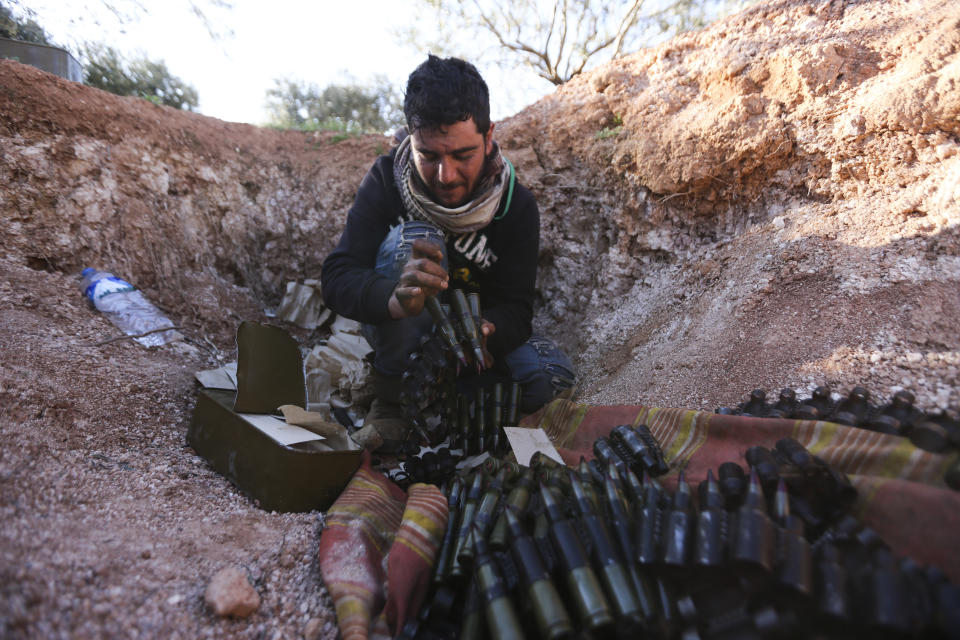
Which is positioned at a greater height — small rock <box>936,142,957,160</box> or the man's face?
small rock <box>936,142,957,160</box>

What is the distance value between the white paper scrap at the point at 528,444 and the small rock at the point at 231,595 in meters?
1.20

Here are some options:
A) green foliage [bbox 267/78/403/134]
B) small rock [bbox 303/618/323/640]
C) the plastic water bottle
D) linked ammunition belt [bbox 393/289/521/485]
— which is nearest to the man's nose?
linked ammunition belt [bbox 393/289/521/485]

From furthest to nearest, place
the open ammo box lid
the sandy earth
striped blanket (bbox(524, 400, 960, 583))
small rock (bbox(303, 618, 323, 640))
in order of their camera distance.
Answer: the open ammo box lid, the sandy earth, small rock (bbox(303, 618, 323, 640)), striped blanket (bbox(524, 400, 960, 583))

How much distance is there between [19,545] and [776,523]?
192 cm

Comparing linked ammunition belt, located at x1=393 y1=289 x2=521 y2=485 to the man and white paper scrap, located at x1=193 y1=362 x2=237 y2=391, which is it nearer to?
the man

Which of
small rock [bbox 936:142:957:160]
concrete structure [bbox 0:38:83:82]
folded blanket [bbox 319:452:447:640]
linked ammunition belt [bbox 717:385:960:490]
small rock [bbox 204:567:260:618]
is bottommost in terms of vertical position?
folded blanket [bbox 319:452:447:640]

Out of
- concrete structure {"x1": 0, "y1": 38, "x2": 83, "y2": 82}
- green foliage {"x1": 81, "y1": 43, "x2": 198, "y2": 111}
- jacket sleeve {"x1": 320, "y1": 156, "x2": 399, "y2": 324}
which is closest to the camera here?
jacket sleeve {"x1": 320, "y1": 156, "x2": 399, "y2": 324}

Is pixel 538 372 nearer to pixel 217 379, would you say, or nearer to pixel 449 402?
pixel 449 402

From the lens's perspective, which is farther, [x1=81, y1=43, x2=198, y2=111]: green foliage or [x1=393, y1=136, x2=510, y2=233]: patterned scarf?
[x1=81, y1=43, x2=198, y2=111]: green foliage

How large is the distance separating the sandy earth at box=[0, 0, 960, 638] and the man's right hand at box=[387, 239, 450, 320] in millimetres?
1060

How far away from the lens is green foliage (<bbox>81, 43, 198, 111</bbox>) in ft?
18.5

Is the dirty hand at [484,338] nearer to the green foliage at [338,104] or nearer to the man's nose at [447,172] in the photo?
the man's nose at [447,172]

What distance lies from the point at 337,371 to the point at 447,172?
5.72 ft

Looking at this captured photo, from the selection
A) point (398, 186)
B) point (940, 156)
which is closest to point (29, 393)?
point (398, 186)
